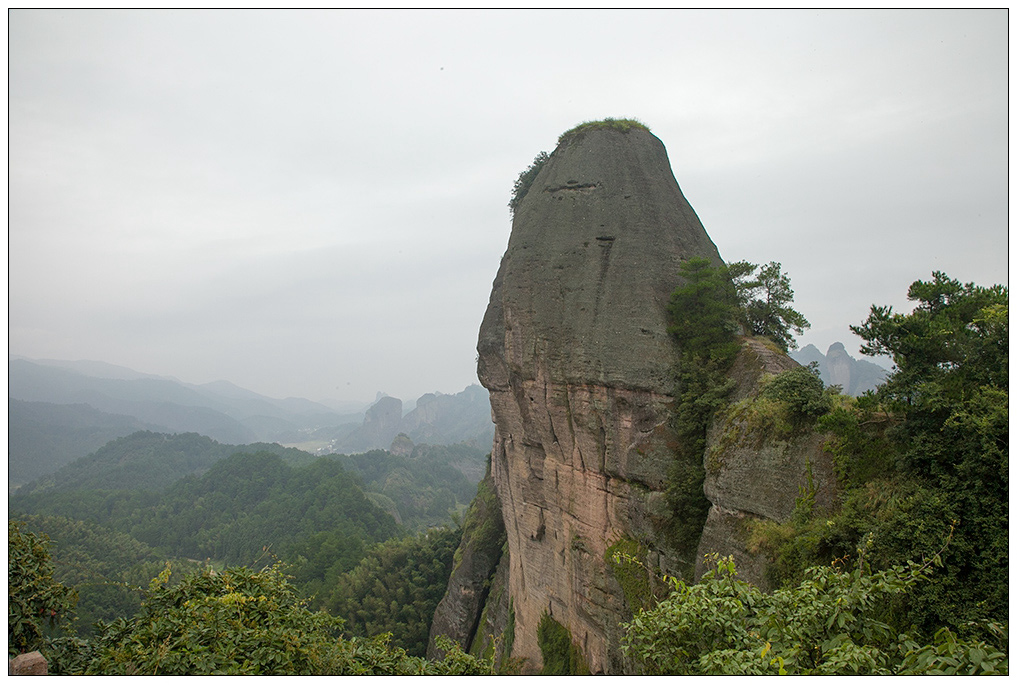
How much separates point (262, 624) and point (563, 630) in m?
14.3

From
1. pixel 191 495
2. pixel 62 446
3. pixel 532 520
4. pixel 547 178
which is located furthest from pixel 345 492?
pixel 62 446

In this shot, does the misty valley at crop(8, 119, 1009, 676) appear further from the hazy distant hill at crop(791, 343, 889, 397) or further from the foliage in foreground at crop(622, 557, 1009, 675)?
the hazy distant hill at crop(791, 343, 889, 397)

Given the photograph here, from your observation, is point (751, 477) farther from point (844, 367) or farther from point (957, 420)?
point (844, 367)

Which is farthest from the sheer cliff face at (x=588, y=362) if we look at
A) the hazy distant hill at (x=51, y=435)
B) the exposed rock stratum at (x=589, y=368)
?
the hazy distant hill at (x=51, y=435)

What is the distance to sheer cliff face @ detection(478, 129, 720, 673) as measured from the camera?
620 inches

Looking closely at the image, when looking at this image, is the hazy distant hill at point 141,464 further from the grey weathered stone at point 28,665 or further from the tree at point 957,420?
the tree at point 957,420

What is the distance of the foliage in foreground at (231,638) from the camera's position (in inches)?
249

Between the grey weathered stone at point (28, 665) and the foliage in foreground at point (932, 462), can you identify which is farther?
the foliage in foreground at point (932, 462)

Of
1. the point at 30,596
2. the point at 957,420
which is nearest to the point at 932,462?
the point at 957,420

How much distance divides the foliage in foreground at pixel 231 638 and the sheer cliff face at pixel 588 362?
907 centimetres

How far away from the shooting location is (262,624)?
24.7ft

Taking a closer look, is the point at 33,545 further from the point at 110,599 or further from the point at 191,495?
the point at 191,495

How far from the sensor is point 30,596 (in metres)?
6.66

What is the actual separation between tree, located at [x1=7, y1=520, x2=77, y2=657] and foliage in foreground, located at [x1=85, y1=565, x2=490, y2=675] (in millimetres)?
702
